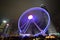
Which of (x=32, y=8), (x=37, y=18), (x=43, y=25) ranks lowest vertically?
(x=43, y=25)

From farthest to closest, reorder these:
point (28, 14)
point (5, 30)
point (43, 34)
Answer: point (28, 14) < point (5, 30) < point (43, 34)

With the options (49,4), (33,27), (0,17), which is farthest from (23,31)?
(49,4)

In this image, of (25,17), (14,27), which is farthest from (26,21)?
(14,27)

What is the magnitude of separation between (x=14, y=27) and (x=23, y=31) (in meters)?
0.23

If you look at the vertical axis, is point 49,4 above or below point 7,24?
above

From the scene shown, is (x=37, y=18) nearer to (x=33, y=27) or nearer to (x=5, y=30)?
(x=33, y=27)

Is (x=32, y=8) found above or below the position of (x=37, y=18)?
above

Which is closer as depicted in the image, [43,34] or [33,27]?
[43,34]

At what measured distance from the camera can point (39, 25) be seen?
7.83 ft

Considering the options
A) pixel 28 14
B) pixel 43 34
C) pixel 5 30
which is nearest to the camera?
pixel 43 34

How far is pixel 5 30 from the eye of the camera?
2332 mm

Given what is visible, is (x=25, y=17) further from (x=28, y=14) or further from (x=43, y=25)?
(x=43, y=25)

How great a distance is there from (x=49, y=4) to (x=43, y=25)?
1.61 ft

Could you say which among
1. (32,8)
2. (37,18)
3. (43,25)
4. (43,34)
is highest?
(32,8)
